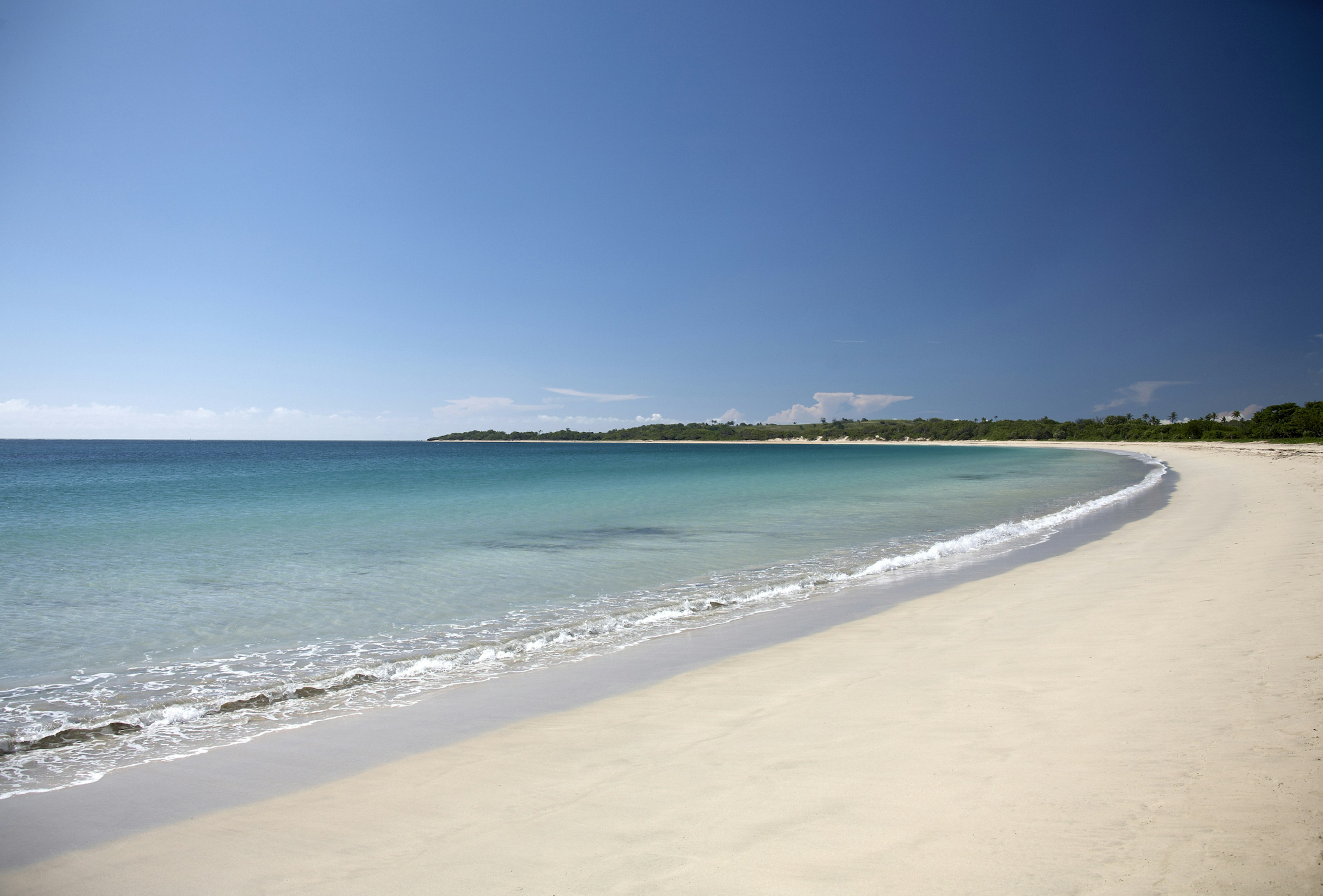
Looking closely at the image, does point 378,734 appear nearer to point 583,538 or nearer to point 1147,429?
point 583,538

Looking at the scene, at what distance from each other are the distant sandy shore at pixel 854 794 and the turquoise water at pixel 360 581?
194 cm

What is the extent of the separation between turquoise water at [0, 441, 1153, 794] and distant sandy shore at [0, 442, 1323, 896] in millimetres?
1943

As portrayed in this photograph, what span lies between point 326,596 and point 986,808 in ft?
32.9

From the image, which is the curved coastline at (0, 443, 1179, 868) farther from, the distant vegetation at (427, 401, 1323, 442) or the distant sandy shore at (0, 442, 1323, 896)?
the distant vegetation at (427, 401, 1323, 442)

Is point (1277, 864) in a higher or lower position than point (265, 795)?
higher

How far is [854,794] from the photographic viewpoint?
12.4ft

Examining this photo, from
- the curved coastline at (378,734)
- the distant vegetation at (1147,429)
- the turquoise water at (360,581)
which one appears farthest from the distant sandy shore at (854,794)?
the distant vegetation at (1147,429)

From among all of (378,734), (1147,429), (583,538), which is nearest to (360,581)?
(583,538)

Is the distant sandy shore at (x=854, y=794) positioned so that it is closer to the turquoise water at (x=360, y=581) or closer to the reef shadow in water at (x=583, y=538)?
the turquoise water at (x=360, y=581)

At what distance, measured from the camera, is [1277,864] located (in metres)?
2.90

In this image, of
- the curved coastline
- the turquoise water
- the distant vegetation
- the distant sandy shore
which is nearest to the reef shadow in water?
the turquoise water

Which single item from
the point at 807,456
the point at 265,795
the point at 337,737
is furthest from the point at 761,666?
the point at 807,456

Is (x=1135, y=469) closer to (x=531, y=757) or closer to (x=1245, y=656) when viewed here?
(x=1245, y=656)

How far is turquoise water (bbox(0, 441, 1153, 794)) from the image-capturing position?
240 inches
